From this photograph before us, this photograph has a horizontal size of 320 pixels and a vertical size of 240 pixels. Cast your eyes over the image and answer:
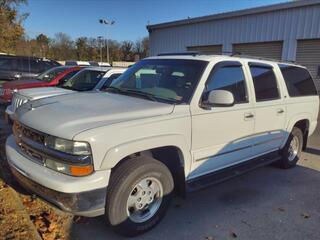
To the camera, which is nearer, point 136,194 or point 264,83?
point 136,194

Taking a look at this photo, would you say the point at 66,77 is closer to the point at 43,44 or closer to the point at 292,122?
the point at 292,122

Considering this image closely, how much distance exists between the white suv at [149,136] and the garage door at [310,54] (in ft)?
33.8

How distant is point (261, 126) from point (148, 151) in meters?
2.11

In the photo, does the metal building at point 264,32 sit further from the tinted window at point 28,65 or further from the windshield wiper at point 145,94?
the windshield wiper at point 145,94

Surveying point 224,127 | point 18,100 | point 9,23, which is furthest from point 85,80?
point 9,23

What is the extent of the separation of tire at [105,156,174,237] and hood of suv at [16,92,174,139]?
0.49m

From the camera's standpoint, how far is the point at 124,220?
3393 millimetres

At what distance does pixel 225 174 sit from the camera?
14.4 ft

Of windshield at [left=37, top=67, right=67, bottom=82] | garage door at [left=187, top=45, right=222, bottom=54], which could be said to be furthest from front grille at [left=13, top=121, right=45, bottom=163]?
garage door at [left=187, top=45, right=222, bottom=54]

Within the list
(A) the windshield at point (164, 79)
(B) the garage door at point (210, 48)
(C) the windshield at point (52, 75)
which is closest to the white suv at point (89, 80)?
(C) the windshield at point (52, 75)

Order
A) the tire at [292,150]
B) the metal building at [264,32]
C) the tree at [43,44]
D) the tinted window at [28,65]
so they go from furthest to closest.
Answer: the tree at [43,44] → the tinted window at [28,65] → the metal building at [264,32] → the tire at [292,150]

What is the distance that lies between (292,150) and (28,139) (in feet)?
15.8

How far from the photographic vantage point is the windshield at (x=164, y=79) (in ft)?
13.1

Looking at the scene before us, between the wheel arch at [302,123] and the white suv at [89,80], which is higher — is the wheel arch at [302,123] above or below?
below
